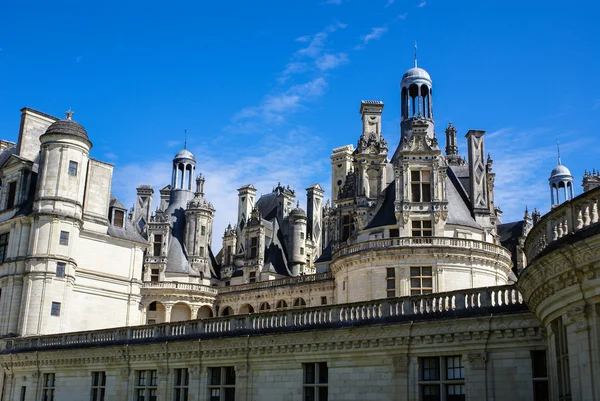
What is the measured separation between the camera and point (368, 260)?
3306 cm

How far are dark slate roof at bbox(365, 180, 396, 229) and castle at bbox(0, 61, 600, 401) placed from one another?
0.42 feet

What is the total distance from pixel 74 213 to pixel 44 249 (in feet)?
7.66

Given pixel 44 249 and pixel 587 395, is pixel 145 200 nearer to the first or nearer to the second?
pixel 44 249

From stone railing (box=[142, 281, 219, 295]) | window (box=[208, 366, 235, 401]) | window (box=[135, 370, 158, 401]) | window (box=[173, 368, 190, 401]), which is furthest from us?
stone railing (box=[142, 281, 219, 295])

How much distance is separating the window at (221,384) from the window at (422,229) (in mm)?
14726

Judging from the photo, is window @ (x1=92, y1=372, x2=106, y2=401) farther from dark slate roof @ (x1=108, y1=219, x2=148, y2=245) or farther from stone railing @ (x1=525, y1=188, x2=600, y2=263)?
stone railing @ (x1=525, y1=188, x2=600, y2=263)

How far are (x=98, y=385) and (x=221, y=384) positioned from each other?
20.6ft

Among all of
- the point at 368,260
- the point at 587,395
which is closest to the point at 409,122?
the point at 368,260

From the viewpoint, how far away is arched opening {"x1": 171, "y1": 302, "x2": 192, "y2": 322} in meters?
49.6

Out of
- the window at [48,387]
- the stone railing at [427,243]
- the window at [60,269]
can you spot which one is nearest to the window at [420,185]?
the stone railing at [427,243]

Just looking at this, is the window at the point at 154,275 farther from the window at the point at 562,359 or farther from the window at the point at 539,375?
the window at the point at 562,359

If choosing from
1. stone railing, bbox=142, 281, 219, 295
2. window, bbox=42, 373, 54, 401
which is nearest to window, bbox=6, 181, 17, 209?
window, bbox=42, 373, 54, 401

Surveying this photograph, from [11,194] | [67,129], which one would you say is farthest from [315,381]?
[11,194]

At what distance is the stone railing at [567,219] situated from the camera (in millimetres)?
10367
